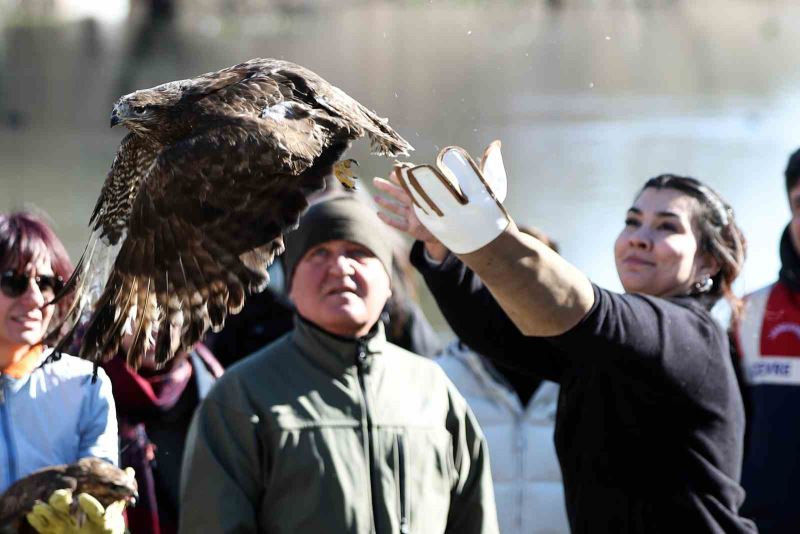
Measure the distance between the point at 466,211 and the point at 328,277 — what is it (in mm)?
934

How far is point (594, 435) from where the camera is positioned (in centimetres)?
296

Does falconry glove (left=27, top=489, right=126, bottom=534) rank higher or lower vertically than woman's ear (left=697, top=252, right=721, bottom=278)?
lower

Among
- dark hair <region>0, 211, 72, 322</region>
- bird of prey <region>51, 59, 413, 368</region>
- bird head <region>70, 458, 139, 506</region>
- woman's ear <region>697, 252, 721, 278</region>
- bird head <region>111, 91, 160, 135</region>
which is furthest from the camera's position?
woman's ear <region>697, 252, 721, 278</region>

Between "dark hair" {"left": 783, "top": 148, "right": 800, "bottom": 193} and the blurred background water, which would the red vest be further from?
the blurred background water

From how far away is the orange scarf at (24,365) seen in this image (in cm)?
316

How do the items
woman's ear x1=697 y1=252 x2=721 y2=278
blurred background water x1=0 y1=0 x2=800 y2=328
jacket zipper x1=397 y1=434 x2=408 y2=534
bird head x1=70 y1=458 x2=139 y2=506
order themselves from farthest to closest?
1. blurred background water x1=0 y1=0 x2=800 y2=328
2. woman's ear x1=697 y1=252 x2=721 y2=278
3. jacket zipper x1=397 y1=434 x2=408 y2=534
4. bird head x1=70 y1=458 x2=139 y2=506

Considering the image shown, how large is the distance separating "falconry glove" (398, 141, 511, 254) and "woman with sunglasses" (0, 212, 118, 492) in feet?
3.63

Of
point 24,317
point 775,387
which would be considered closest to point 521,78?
point 775,387

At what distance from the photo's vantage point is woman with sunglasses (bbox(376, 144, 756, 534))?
236 centimetres

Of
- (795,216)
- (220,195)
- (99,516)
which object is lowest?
(99,516)

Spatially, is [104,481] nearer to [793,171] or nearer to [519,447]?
[519,447]

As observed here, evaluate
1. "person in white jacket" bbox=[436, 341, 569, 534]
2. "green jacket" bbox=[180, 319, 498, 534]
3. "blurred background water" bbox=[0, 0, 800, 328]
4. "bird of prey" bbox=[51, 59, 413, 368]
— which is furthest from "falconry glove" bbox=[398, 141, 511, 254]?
"blurred background water" bbox=[0, 0, 800, 328]

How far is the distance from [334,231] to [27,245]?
2.54 ft

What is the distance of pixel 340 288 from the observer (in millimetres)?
3227
